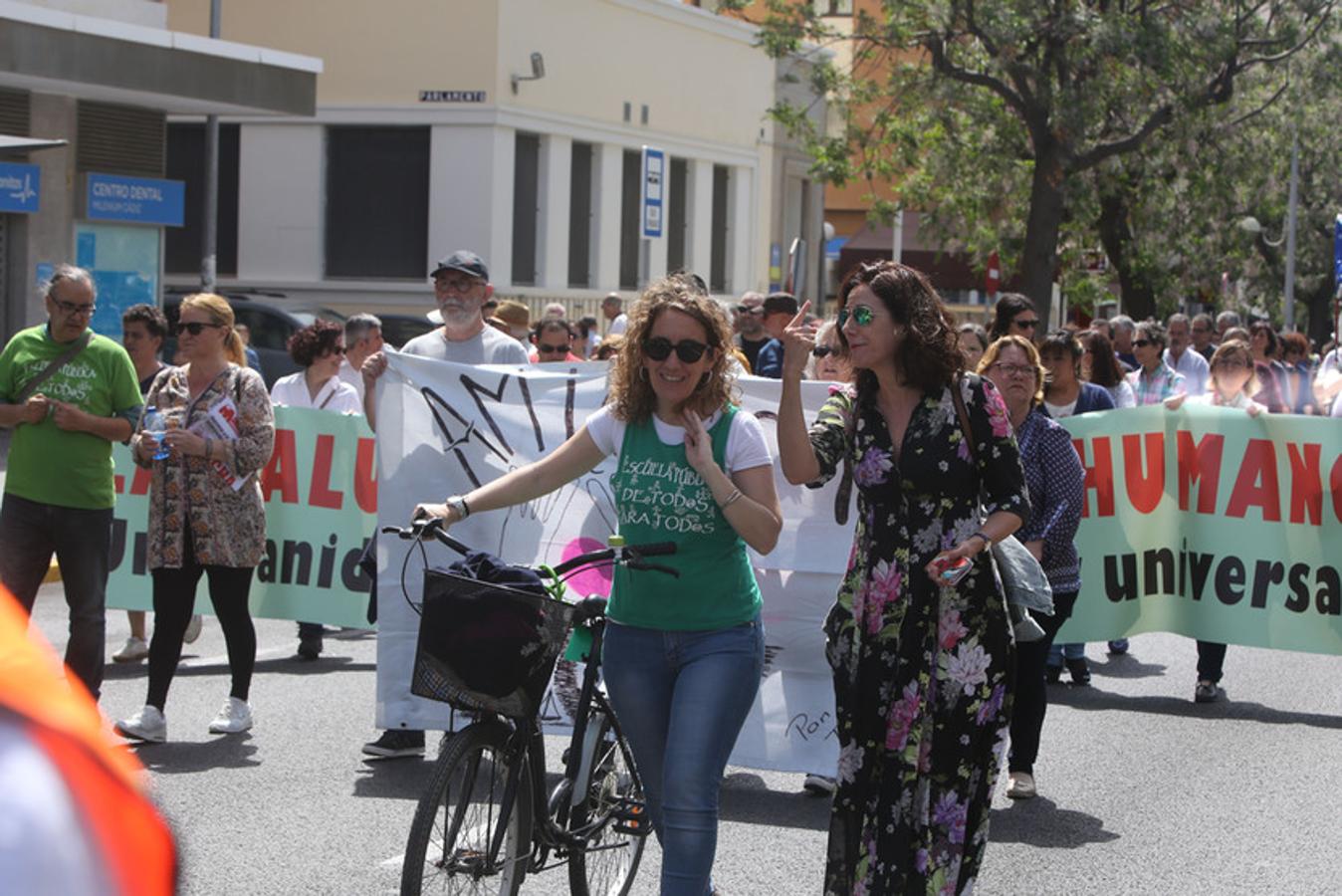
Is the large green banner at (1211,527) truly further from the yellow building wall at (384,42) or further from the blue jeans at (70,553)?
the yellow building wall at (384,42)

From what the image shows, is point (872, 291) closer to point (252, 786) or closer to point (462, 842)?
point (462, 842)

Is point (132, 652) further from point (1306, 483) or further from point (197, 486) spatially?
point (1306, 483)

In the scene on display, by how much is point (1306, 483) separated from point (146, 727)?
5861mm

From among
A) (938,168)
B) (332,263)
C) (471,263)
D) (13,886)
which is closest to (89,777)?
(13,886)

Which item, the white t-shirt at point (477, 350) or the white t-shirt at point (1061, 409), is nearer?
the white t-shirt at point (477, 350)

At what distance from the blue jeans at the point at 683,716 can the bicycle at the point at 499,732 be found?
0.64 ft

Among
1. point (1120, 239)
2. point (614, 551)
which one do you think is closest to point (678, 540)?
point (614, 551)

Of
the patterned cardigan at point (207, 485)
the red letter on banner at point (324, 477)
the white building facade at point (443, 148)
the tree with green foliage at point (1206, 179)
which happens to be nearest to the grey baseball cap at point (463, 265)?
the patterned cardigan at point (207, 485)

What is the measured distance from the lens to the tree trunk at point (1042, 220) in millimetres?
26750

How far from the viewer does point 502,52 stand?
31734 millimetres

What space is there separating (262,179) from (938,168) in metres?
11.0

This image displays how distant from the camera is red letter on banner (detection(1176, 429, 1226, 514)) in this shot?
10.5 meters

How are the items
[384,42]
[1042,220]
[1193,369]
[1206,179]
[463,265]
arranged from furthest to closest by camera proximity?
[384,42]
[1206,179]
[1042,220]
[1193,369]
[463,265]

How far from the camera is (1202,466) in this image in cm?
1051
